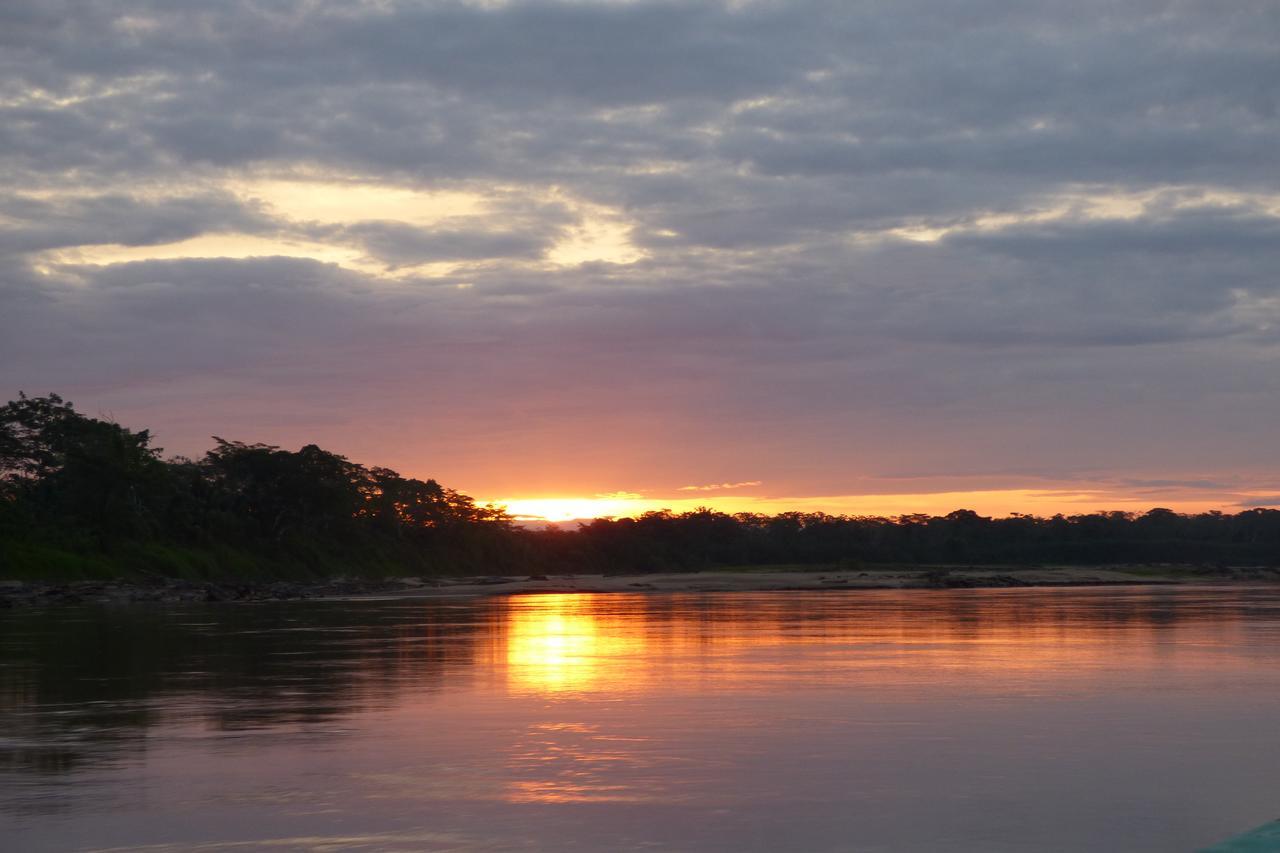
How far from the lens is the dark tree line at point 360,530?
82.6m

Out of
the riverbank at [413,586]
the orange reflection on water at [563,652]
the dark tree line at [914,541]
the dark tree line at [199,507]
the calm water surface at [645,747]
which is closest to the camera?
the calm water surface at [645,747]

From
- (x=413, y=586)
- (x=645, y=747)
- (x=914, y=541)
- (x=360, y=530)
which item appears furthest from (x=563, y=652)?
(x=914, y=541)

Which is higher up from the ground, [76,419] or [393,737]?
[76,419]

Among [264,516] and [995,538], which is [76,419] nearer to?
[264,516]

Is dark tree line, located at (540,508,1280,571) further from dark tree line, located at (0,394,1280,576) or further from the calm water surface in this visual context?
the calm water surface

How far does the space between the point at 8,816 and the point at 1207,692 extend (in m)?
14.9

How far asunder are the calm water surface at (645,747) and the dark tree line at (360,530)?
5720 cm

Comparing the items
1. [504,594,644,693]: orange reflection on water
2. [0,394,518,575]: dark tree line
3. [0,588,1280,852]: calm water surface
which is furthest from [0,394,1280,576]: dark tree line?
[0,588,1280,852]: calm water surface

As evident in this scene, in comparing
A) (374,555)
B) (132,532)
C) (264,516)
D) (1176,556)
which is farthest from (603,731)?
(1176,556)

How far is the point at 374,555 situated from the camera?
117750mm

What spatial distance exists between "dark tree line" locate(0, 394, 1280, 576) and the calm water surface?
57202mm

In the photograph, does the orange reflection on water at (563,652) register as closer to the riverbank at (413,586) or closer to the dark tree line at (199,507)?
the riverbank at (413,586)

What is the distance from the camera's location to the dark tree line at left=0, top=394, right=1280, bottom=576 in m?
82.6

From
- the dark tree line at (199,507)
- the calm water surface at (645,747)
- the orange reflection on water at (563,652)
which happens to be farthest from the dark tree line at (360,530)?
the calm water surface at (645,747)
